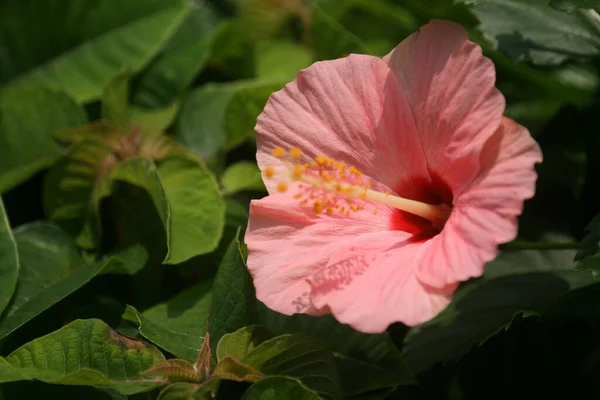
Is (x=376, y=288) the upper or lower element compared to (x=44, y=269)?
upper

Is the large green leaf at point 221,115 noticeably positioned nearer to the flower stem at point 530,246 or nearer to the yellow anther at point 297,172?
the yellow anther at point 297,172

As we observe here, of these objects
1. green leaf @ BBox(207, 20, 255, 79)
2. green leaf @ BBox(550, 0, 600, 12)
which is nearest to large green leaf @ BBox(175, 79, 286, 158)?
green leaf @ BBox(207, 20, 255, 79)

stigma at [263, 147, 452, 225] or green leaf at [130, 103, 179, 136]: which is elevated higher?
stigma at [263, 147, 452, 225]

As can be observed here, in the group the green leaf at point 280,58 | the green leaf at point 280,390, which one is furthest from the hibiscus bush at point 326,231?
the green leaf at point 280,58

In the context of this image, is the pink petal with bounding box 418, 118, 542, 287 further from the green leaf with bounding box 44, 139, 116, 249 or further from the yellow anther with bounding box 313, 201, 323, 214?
the green leaf with bounding box 44, 139, 116, 249

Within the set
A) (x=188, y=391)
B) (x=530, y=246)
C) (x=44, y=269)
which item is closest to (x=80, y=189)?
(x=44, y=269)

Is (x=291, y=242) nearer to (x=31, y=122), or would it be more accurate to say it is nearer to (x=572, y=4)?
(x=572, y=4)

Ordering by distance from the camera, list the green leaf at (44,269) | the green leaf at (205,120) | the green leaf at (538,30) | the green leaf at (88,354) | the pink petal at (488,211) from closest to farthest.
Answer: the pink petal at (488,211) < the green leaf at (88,354) < the green leaf at (44,269) < the green leaf at (538,30) < the green leaf at (205,120)
